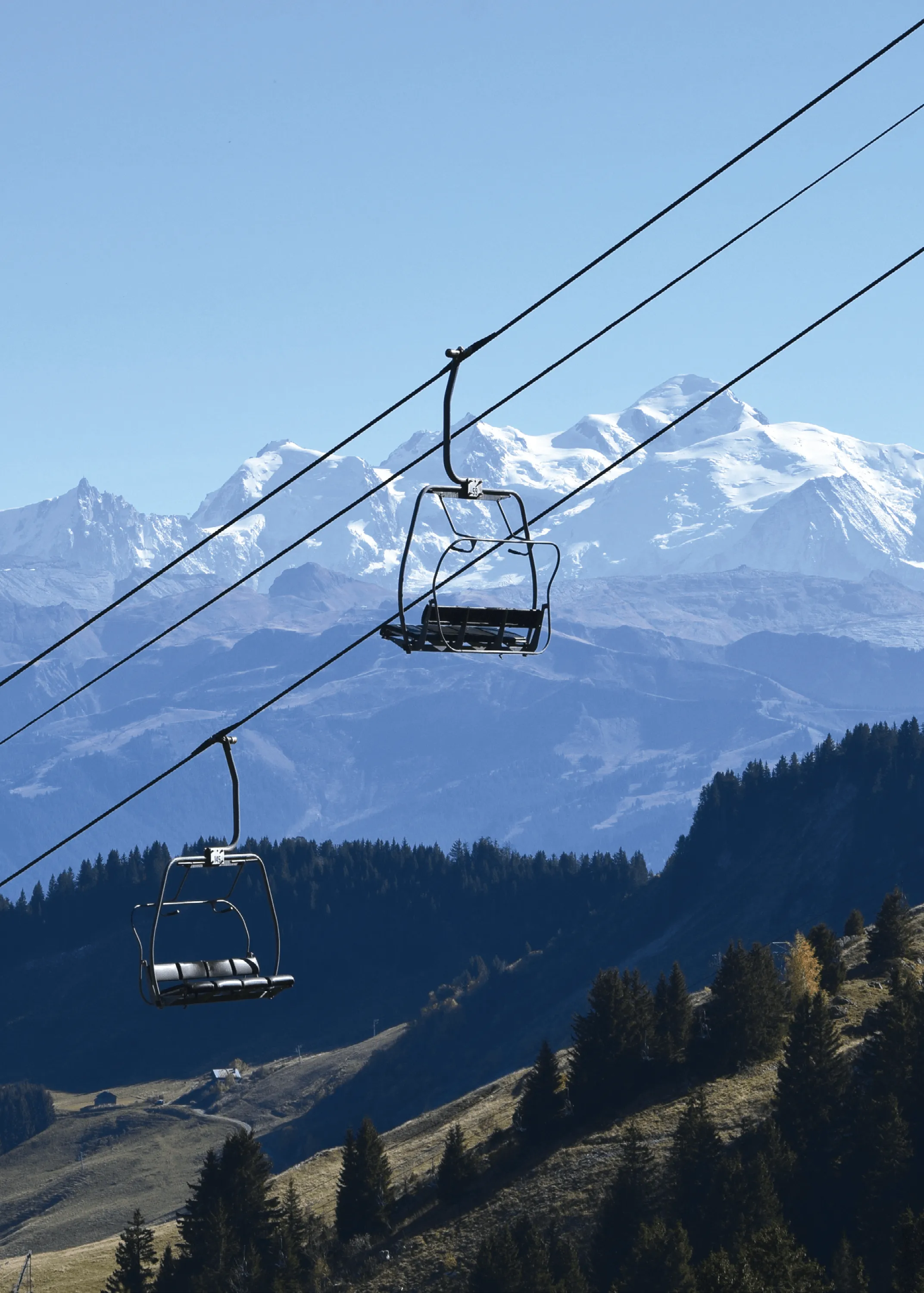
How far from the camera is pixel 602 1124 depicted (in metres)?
113

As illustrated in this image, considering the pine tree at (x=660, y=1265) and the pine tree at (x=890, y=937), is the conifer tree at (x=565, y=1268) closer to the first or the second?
the pine tree at (x=660, y=1265)

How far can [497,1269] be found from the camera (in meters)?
87.8

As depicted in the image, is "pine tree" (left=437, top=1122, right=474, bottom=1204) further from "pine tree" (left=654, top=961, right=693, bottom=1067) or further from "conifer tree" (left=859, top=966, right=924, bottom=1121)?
"conifer tree" (left=859, top=966, right=924, bottom=1121)

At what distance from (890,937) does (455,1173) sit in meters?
38.5

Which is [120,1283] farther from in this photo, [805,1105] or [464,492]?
[464,492]

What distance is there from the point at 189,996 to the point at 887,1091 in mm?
80474

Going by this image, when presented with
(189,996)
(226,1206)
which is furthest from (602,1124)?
(189,996)

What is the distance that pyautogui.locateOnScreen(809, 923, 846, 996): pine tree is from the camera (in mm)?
122125

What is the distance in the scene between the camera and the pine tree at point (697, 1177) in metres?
93.9

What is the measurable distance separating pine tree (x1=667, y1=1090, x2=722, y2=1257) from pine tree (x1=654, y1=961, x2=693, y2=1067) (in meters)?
15.3

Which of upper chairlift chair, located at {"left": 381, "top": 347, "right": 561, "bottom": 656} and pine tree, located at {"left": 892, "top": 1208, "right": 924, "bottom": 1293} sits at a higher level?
upper chairlift chair, located at {"left": 381, "top": 347, "right": 561, "bottom": 656}

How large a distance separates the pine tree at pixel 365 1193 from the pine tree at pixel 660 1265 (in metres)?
24.4

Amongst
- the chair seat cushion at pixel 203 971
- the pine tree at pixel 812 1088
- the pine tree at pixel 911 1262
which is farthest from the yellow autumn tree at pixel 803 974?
the chair seat cushion at pixel 203 971

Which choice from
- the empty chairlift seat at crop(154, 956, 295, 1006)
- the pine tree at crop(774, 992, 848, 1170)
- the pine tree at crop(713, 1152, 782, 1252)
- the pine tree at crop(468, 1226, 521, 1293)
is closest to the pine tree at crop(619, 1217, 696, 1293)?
the pine tree at crop(713, 1152, 782, 1252)
